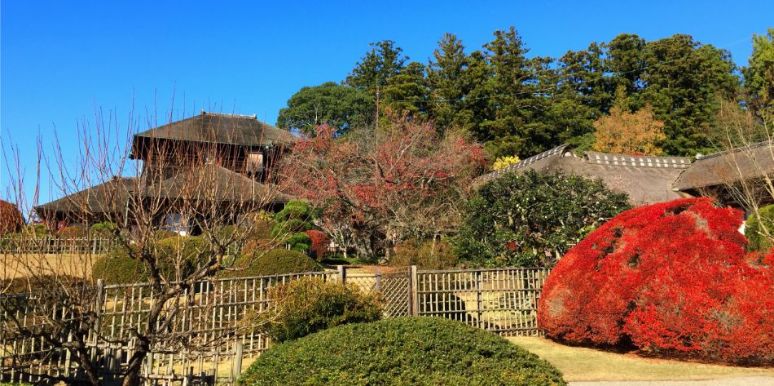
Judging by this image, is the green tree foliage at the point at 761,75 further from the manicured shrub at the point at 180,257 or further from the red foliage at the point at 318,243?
the manicured shrub at the point at 180,257

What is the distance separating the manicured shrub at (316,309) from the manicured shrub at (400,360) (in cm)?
238

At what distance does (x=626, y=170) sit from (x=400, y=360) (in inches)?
742

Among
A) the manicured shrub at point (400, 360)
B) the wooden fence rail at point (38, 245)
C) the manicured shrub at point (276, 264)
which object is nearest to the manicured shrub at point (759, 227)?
the manicured shrub at point (400, 360)

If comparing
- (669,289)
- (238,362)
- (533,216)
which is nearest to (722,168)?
(533,216)

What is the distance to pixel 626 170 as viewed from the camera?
2156 centimetres

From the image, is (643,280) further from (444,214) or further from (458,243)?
(444,214)

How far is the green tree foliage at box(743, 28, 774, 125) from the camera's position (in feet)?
99.2

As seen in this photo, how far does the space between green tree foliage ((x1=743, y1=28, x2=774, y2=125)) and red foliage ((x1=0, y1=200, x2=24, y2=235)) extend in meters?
32.2

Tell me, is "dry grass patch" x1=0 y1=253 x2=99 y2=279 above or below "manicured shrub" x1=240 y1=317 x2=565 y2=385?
above

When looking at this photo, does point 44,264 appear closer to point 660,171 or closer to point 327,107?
point 660,171

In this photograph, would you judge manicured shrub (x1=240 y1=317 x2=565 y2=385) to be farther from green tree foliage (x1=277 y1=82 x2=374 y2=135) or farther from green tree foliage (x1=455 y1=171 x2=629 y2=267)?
green tree foliage (x1=277 y1=82 x2=374 y2=135)

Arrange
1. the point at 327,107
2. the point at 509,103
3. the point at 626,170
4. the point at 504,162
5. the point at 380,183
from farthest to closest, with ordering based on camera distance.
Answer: the point at 327,107
the point at 509,103
the point at 504,162
the point at 380,183
the point at 626,170

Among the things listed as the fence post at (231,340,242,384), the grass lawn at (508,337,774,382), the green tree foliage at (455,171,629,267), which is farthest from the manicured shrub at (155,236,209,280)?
the green tree foliage at (455,171,629,267)

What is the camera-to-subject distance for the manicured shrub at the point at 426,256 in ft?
52.7
